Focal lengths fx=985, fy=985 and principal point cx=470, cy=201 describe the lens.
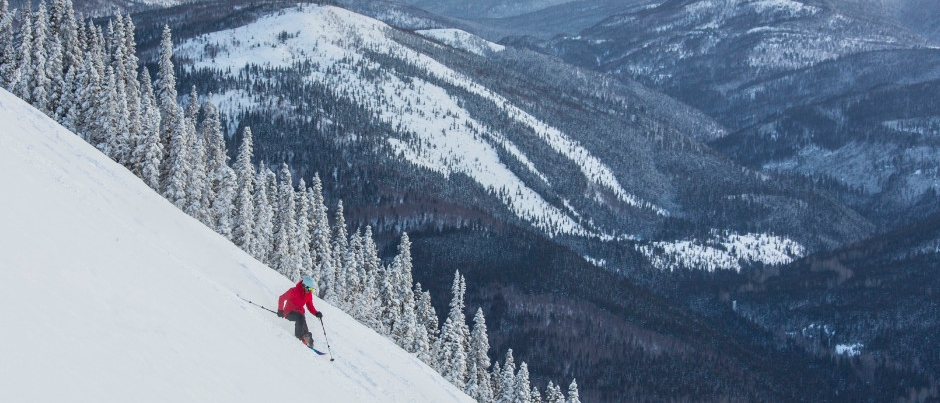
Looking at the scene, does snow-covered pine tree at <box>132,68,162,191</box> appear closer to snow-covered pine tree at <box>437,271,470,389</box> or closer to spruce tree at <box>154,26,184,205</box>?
spruce tree at <box>154,26,184,205</box>

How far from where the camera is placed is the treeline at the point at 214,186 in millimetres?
67125

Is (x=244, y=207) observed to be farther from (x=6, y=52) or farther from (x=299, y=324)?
(x=299, y=324)

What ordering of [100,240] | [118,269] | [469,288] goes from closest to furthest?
[118,269] < [100,240] < [469,288]

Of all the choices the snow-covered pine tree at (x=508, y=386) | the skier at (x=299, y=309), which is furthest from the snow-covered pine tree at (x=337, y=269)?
the skier at (x=299, y=309)

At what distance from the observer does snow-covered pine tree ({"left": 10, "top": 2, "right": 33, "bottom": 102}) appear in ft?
226

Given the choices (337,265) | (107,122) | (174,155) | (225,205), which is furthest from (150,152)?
(337,265)

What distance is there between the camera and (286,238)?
245 feet

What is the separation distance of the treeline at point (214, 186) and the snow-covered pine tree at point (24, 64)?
98 mm

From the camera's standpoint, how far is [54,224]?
78.1 feet

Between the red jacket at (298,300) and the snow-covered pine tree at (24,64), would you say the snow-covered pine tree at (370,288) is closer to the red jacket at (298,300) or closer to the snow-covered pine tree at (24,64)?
the snow-covered pine tree at (24,64)

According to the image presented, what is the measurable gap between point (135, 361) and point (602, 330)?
499ft

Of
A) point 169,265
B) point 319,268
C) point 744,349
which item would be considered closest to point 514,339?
point 744,349

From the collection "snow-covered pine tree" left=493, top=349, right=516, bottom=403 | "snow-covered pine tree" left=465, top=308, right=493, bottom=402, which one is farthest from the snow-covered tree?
"snow-covered pine tree" left=493, top=349, right=516, bottom=403

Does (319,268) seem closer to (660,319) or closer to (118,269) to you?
(118,269)
